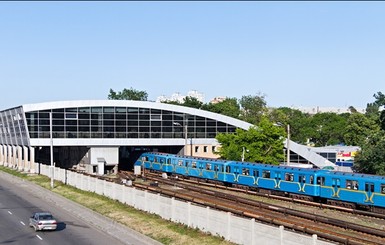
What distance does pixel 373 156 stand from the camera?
224 ft

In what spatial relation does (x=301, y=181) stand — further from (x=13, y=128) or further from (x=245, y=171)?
(x=13, y=128)

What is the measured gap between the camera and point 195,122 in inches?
3819

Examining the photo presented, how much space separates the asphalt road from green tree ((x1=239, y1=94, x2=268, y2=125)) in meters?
108

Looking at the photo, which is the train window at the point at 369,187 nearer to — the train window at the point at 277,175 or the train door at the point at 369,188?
the train door at the point at 369,188

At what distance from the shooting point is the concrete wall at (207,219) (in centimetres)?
2759

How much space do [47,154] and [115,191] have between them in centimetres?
7133

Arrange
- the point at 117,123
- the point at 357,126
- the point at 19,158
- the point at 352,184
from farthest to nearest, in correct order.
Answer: the point at 357,126, the point at 19,158, the point at 117,123, the point at 352,184

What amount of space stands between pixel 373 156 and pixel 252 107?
111182 mm

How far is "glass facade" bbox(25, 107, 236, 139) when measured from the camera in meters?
88.2

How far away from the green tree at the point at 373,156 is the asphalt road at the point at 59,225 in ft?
124

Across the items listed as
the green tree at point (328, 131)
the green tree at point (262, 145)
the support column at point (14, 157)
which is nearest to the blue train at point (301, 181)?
the green tree at point (262, 145)

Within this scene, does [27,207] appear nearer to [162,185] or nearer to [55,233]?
[55,233]

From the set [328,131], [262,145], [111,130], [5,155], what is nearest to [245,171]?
[262,145]

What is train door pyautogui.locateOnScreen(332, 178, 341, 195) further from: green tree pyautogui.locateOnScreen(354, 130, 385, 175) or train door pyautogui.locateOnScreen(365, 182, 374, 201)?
green tree pyautogui.locateOnScreen(354, 130, 385, 175)
